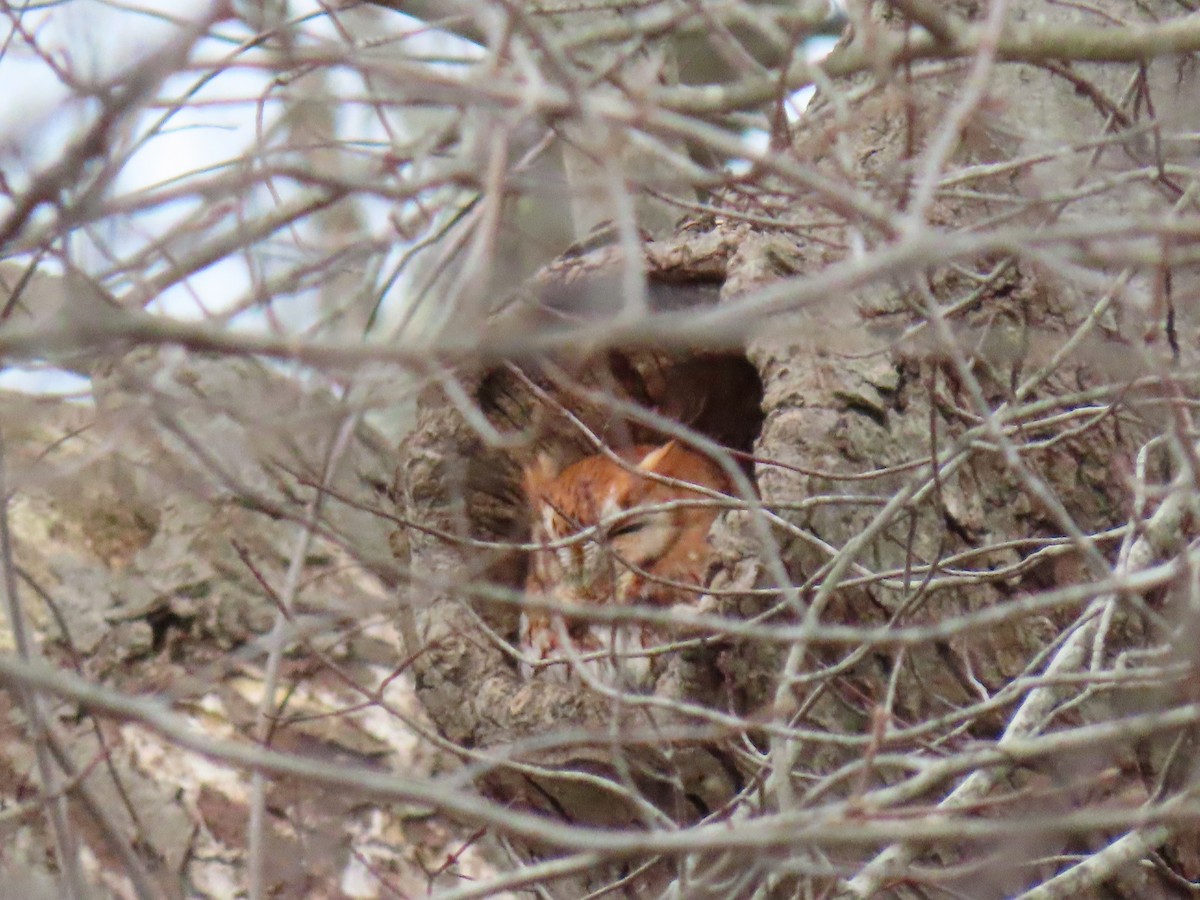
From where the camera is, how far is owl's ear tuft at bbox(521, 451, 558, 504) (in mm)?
3742

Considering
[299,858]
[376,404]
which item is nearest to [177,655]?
[299,858]

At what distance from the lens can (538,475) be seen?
3820 millimetres

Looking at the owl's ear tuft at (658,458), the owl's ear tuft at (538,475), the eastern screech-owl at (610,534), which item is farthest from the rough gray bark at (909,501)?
the owl's ear tuft at (658,458)

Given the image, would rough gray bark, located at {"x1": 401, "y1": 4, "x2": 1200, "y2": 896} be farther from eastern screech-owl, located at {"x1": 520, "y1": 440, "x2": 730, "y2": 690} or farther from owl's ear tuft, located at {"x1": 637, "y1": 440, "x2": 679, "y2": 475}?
owl's ear tuft, located at {"x1": 637, "y1": 440, "x2": 679, "y2": 475}

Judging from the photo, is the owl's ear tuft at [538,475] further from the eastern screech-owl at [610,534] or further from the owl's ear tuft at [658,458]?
the owl's ear tuft at [658,458]

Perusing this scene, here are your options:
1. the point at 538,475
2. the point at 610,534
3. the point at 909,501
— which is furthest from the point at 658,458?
the point at 909,501

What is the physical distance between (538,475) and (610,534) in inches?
12.2

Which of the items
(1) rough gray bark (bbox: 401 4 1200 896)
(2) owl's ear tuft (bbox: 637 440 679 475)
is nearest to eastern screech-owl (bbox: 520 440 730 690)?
(2) owl's ear tuft (bbox: 637 440 679 475)

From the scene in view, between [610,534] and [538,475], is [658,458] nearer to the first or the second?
[610,534]

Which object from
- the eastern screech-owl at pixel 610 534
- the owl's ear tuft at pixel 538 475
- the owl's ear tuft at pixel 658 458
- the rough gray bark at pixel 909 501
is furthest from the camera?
the owl's ear tuft at pixel 538 475

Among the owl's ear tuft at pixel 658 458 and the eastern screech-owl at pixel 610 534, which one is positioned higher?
the owl's ear tuft at pixel 658 458

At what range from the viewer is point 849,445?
2.88 metres

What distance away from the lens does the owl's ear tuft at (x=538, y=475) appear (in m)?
3.74

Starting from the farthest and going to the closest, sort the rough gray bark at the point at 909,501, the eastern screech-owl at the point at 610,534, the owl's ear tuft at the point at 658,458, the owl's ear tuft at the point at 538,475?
the owl's ear tuft at the point at 538,475 → the owl's ear tuft at the point at 658,458 → the eastern screech-owl at the point at 610,534 → the rough gray bark at the point at 909,501
